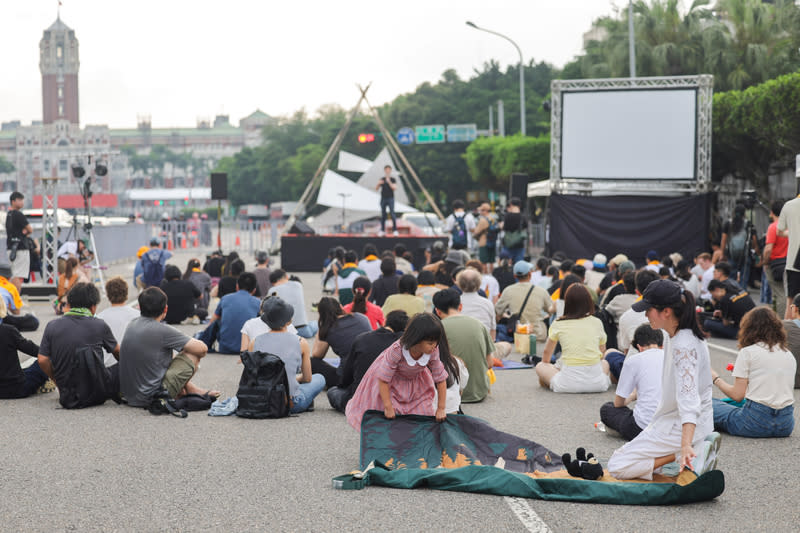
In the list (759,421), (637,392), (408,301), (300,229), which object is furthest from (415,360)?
(300,229)

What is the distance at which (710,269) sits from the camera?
16859mm

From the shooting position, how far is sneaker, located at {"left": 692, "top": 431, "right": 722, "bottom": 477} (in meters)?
5.80

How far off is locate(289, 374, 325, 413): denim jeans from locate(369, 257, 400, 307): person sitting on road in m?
5.18

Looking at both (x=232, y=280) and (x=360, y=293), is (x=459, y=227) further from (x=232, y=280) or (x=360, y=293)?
(x=360, y=293)

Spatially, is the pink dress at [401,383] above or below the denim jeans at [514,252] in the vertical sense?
below

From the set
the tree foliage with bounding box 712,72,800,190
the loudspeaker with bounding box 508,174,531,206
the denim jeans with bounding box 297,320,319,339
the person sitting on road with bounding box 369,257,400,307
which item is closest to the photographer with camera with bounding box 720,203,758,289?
the tree foliage with bounding box 712,72,800,190

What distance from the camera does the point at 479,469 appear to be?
641cm

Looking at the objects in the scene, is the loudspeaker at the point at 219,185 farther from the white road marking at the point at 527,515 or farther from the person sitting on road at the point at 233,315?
the white road marking at the point at 527,515

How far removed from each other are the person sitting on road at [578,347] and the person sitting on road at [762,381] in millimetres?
1951

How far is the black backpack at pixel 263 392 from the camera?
8.76 m

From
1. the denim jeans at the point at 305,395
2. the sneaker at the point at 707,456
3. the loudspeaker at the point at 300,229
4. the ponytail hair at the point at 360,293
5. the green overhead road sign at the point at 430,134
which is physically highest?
the green overhead road sign at the point at 430,134

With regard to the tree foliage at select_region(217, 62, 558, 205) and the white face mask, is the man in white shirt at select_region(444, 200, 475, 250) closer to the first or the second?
the white face mask

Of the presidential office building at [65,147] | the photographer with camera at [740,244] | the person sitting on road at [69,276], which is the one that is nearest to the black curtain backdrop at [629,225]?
the photographer with camera at [740,244]

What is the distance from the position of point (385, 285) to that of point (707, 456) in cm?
902
